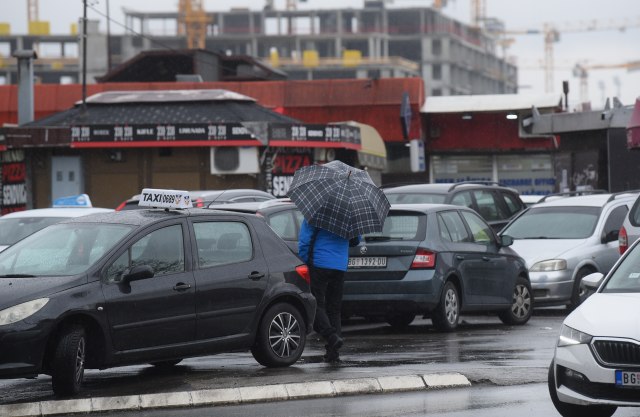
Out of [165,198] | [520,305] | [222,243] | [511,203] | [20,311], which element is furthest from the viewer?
[511,203]

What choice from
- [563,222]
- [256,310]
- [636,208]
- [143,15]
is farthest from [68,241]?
[143,15]

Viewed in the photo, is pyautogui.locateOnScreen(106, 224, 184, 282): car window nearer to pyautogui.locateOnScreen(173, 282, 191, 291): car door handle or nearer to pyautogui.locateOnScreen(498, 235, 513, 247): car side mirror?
pyautogui.locateOnScreen(173, 282, 191, 291): car door handle

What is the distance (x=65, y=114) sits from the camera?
42.3 m

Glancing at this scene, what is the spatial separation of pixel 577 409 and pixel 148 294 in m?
3.74

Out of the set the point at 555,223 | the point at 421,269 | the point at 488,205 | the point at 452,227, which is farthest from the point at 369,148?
the point at 421,269

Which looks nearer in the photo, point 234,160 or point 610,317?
point 610,317

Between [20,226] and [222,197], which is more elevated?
[222,197]

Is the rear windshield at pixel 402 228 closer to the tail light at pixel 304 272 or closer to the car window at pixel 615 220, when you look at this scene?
the tail light at pixel 304 272

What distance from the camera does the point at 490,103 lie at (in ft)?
175

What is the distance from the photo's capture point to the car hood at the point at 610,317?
8.38 m

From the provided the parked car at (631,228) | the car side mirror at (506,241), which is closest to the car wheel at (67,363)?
the car side mirror at (506,241)

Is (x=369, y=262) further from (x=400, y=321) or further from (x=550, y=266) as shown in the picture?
(x=550, y=266)

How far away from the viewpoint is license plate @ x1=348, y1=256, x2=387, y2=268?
599 inches

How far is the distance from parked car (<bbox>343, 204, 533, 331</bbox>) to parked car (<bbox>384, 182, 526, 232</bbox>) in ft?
11.0
